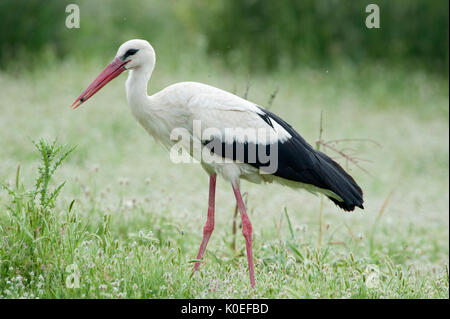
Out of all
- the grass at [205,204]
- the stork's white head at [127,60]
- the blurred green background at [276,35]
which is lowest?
the grass at [205,204]

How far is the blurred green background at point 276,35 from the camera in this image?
9.76 meters

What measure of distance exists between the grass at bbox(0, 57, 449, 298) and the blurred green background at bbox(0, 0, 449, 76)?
0.33 m

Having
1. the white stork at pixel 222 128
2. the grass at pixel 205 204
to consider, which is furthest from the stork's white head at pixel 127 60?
the grass at pixel 205 204

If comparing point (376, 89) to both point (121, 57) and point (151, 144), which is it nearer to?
point (151, 144)

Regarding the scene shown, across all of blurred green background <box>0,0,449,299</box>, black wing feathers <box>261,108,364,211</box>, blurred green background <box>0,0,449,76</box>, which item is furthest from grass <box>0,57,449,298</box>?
black wing feathers <box>261,108,364,211</box>

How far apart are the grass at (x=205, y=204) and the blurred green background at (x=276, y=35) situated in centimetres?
33

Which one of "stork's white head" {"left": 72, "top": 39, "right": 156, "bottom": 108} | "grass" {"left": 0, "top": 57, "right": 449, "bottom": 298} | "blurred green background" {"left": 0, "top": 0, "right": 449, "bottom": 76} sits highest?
"blurred green background" {"left": 0, "top": 0, "right": 449, "bottom": 76}

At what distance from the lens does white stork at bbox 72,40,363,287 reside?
3672 mm

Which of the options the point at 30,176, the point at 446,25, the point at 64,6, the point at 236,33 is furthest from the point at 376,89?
the point at 30,176

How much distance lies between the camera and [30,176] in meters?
5.74

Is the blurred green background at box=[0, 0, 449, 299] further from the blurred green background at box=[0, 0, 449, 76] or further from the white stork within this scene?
A: the white stork

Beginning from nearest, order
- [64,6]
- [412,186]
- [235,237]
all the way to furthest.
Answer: [235,237] → [412,186] → [64,6]

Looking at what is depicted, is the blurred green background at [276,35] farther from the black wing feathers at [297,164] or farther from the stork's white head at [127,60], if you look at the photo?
the black wing feathers at [297,164]

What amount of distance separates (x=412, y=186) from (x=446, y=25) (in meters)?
3.65
